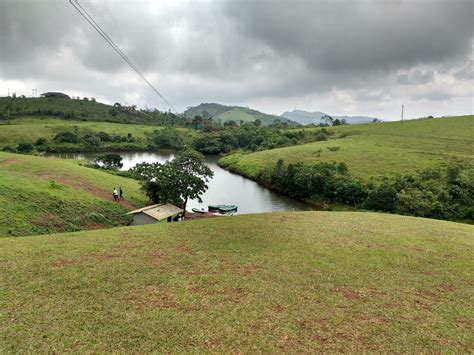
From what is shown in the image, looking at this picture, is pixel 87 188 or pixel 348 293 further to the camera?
pixel 87 188

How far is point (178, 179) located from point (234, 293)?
26.1 meters

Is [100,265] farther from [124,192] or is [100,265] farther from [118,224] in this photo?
[124,192]

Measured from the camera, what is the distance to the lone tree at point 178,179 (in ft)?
117

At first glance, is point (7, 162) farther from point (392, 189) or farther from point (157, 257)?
point (392, 189)

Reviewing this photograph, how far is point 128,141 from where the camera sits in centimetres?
12512

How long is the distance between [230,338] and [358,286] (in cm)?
597

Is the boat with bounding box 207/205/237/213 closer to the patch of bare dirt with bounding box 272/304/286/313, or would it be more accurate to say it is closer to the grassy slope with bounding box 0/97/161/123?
the patch of bare dirt with bounding box 272/304/286/313

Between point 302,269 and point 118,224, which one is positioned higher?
point 302,269

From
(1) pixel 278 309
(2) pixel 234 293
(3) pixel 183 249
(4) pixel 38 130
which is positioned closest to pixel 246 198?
(3) pixel 183 249

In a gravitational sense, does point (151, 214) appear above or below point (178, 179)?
below

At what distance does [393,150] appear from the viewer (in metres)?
71.6

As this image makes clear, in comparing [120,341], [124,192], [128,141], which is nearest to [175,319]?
[120,341]

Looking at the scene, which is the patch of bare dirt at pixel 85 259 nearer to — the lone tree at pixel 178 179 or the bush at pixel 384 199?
the lone tree at pixel 178 179

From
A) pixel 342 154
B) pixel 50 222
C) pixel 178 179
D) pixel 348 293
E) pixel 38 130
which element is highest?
pixel 38 130
